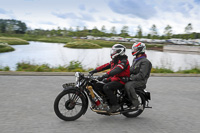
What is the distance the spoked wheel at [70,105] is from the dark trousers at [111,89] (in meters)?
0.51

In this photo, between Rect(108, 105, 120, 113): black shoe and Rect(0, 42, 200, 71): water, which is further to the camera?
Rect(0, 42, 200, 71): water

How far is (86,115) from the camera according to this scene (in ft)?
14.9

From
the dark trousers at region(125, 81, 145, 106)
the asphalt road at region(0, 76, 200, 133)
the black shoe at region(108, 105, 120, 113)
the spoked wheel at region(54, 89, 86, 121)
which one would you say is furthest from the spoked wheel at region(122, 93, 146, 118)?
the spoked wheel at region(54, 89, 86, 121)

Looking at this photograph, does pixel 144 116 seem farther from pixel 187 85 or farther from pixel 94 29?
pixel 94 29

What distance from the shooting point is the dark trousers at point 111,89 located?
163 inches

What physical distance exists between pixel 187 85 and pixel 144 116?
15.7 ft

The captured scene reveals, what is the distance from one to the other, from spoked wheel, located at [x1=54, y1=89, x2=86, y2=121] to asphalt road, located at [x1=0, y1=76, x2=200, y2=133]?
0.47 ft

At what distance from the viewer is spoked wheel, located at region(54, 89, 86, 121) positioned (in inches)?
160

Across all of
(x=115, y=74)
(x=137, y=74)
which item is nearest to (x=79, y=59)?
(x=137, y=74)

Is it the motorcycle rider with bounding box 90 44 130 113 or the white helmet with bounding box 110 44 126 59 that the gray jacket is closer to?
the motorcycle rider with bounding box 90 44 130 113

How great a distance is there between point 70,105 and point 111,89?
3.03 ft

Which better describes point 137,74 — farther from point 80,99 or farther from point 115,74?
point 80,99

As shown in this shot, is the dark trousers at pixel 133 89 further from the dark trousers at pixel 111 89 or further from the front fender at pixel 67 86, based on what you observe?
the front fender at pixel 67 86

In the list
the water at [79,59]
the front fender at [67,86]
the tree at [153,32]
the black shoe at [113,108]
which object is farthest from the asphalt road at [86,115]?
the tree at [153,32]
